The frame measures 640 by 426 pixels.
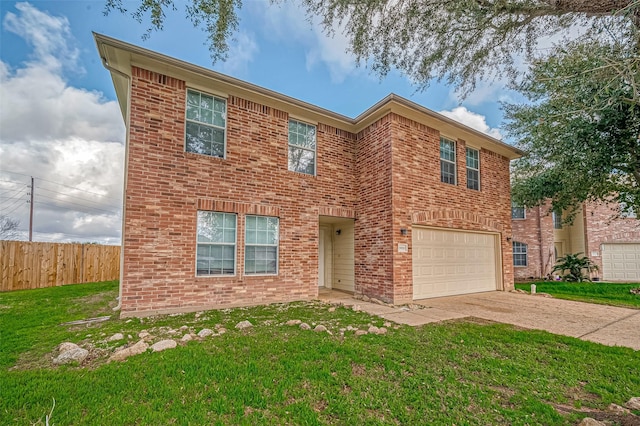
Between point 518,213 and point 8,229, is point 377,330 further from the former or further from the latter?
point 8,229

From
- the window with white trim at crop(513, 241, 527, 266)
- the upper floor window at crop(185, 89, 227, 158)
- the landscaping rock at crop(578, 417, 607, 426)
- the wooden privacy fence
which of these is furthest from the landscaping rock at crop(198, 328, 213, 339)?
the window with white trim at crop(513, 241, 527, 266)

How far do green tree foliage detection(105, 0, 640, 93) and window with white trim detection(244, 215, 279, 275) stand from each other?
3946 millimetres

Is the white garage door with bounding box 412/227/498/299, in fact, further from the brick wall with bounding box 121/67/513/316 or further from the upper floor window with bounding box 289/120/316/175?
the upper floor window with bounding box 289/120/316/175

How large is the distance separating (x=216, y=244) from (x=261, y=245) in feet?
3.84

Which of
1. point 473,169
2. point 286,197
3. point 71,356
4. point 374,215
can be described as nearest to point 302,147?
point 286,197

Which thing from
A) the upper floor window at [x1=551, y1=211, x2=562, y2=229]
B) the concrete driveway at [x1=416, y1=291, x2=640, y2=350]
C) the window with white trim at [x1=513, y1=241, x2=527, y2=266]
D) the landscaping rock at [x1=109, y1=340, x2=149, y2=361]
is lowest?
the concrete driveway at [x1=416, y1=291, x2=640, y2=350]

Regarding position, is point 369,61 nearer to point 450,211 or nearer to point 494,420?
point 450,211

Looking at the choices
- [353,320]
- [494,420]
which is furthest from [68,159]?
[494,420]

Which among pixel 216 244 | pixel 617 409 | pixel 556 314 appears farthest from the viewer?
pixel 216 244

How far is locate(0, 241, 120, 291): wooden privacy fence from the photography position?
10594mm

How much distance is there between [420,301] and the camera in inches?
337

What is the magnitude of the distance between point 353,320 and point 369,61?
18.0 feet

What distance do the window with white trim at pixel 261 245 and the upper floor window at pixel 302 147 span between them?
1798 millimetres

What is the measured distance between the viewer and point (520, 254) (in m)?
17.0
